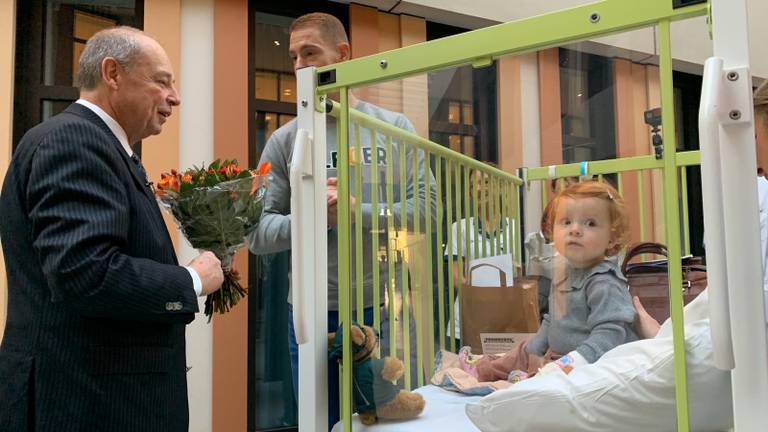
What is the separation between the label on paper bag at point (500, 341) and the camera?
3.58ft

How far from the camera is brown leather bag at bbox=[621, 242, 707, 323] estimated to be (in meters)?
0.90

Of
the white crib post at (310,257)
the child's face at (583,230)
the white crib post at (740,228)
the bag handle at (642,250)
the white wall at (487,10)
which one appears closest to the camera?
A: the white crib post at (740,228)

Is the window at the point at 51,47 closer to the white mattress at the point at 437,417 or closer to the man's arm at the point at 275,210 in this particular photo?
the man's arm at the point at 275,210

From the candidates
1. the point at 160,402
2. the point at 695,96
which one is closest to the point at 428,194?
the point at 695,96

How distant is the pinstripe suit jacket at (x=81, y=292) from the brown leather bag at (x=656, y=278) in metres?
0.78

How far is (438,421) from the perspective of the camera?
44.6 inches

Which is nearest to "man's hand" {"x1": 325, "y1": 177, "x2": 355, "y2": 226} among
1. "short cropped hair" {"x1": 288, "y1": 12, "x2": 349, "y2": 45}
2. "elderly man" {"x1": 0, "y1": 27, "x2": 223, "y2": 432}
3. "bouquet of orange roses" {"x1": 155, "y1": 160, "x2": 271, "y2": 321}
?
"bouquet of orange roses" {"x1": 155, "y1": 160, "x2": 271, "y2": 321}

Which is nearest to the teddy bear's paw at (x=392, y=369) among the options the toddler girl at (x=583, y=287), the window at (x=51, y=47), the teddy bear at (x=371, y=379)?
the teddy bear at (x=371, y=379)

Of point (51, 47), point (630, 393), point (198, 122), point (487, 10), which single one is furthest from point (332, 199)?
point (487, 10)

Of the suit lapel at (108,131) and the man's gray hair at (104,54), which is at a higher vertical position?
the man's gray hair at (104,54)

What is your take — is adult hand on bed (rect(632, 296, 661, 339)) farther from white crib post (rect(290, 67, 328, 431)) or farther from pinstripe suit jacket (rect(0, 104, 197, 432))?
pinstripe suit jacket (rect(0, 104, 197, 432))

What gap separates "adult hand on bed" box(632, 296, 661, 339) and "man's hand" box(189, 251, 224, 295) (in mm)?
787

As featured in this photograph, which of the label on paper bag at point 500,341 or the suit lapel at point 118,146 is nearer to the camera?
the label on paper bag at point 500,341

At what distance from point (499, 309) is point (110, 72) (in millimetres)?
913
